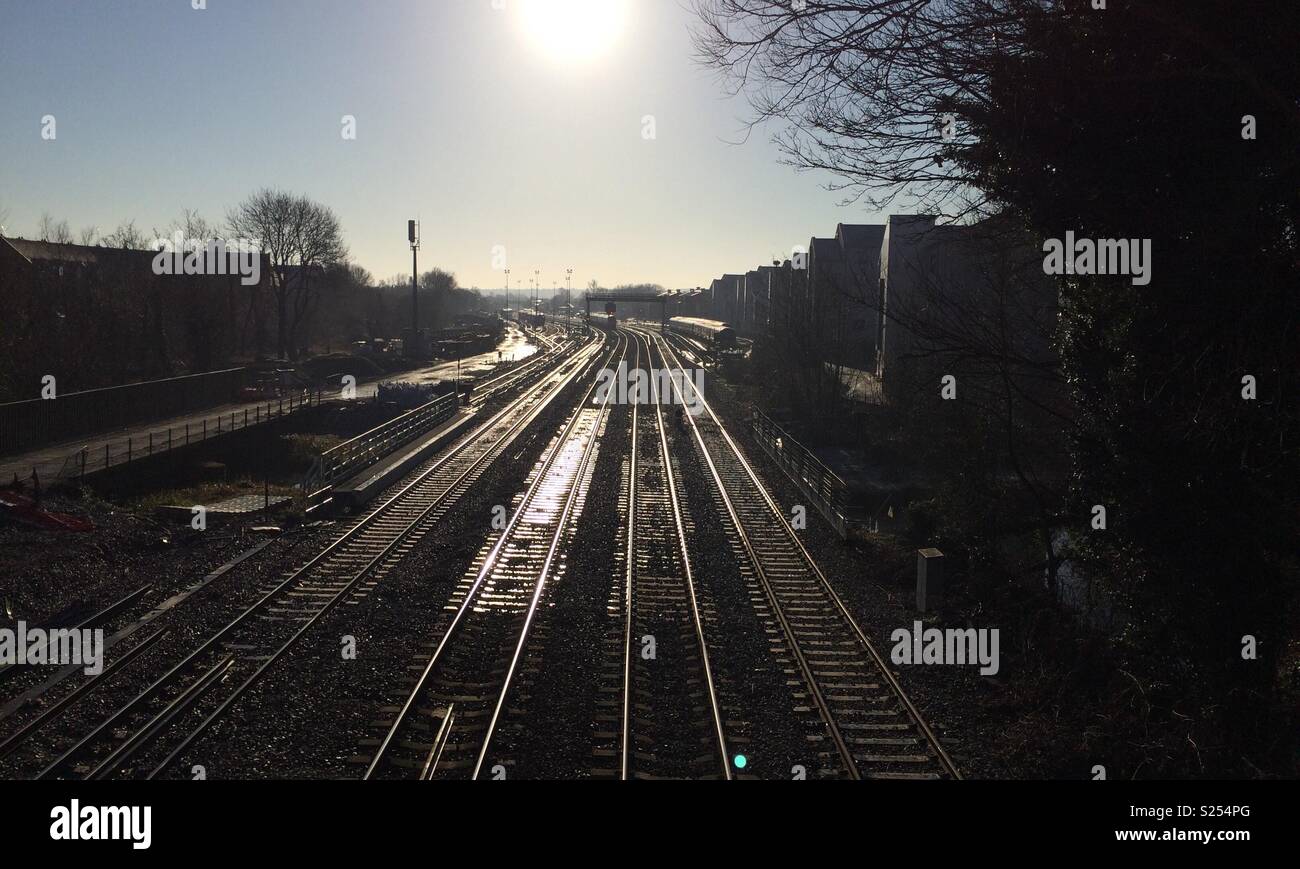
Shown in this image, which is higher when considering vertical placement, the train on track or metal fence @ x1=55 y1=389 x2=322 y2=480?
the train on track

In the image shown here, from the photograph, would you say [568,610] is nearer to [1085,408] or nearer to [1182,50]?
[1085,408]

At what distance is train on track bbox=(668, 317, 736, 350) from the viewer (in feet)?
219

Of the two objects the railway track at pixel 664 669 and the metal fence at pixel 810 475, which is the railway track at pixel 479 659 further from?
the metal fence at pixel 810 475

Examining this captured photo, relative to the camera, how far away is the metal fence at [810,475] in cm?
1614

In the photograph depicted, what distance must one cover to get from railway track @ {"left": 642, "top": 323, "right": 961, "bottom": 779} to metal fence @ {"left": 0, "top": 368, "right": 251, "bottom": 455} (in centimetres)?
1846

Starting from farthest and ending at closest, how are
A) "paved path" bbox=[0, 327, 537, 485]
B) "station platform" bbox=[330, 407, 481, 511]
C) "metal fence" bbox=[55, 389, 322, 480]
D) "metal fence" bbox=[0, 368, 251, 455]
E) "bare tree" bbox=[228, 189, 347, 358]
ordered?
"bare tree" bbox=[228, 189, 347, 358]
"metal fence" bbox=[0, 368, 251, 455]
"metal fence" bbox=[55, 389, 322, 480]
"paved path" bbox=[0, 327, 537, 485]
"station platform" bbox=[330, 407, 481, 511]

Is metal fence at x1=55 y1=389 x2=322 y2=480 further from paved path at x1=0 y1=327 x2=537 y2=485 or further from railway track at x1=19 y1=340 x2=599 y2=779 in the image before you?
railway track at x1=19 y1=340 x2=599 y2=779

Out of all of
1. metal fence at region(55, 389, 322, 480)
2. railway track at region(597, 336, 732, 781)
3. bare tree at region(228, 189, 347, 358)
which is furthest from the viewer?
bare tree at region(228, 189, 347, 358)

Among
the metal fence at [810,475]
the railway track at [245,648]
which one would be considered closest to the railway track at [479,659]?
the railway track at [245,648]

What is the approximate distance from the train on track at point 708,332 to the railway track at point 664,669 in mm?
49807

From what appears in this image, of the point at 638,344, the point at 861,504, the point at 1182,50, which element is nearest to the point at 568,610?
the point at 1182,50

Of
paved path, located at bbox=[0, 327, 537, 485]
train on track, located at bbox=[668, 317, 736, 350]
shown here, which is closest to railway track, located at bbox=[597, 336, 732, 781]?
paved path, located at bbox=[0, 327, 537, 485]

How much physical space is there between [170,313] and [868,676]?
46.0 m

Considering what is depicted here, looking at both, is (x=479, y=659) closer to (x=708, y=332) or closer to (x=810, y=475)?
(x=810, y=475)
